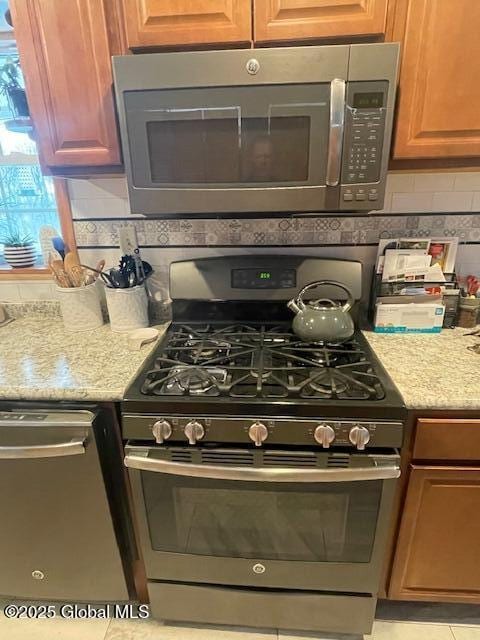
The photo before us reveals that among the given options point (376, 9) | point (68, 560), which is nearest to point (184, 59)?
point (376, 9)

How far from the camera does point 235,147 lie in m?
1.13

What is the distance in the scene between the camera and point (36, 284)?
174cm

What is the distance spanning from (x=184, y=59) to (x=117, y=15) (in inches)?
10.8

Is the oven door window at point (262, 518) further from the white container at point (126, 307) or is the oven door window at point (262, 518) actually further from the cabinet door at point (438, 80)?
the cabinet door at point (438, 80)

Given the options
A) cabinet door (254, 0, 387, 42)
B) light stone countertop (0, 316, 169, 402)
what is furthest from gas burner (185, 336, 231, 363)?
cabinet door (254, 0, 387, 42)

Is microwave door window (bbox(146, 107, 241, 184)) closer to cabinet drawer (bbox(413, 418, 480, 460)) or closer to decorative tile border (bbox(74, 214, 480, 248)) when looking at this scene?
decorative tile border (bbox(74, 214, 480, 248))

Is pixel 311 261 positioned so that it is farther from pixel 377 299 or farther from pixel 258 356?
pixel 258 356

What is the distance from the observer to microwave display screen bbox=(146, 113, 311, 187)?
1107mm

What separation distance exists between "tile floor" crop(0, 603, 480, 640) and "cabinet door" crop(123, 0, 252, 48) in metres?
1.91

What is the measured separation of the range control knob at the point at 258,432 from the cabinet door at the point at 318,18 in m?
1.06

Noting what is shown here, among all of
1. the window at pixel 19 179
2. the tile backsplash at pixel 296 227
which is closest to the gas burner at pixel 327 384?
the tile backsplash at pixel 296 227

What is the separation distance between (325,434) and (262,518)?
360 millimetres

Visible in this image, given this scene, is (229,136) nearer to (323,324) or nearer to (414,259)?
(323,324)

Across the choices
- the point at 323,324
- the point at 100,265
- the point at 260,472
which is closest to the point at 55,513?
the point at 260,472
